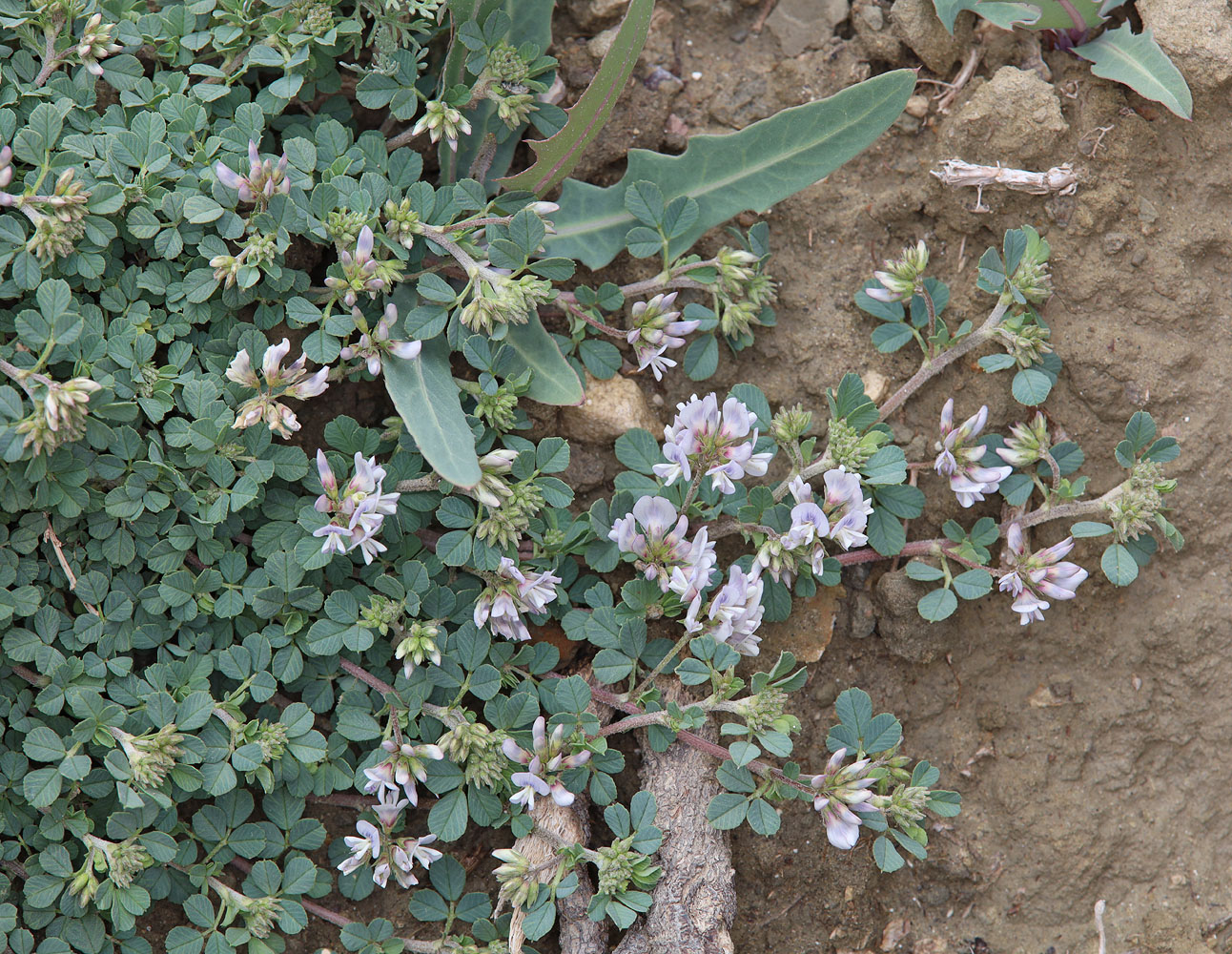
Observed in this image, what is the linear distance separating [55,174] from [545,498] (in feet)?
5.85

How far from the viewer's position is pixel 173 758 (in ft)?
9.47

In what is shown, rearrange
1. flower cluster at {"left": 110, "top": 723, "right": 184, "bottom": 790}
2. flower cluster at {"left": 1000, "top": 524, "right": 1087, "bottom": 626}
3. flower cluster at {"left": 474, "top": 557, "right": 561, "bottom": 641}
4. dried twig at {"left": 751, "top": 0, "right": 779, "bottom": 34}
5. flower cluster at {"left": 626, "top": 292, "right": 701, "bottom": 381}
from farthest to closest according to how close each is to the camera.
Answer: dried twig at {"left": 751, "top": 0, "right": 779, "bottom": 34} → flower cluster at {"left": 626, "top": 292, "right": 701, "bottom": 381} → flower cluster at {"left": 1000, "top": 524, "right": 1087, "bottom": 626} → flower cluster at {"left": 474, "top": 557, "right": 561, "bottom": 641} → flower cluster at {"left": 110, "top": 723, "right": 184, "bottom": 790}

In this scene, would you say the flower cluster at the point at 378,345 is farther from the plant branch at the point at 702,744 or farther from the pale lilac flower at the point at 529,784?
the pale lilac flower at the point at 529,784

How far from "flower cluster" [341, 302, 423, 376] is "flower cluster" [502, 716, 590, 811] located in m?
1.18

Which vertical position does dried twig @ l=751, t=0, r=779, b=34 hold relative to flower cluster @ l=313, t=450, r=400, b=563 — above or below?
above

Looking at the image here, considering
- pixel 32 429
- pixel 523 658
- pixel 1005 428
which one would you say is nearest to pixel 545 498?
pixel 523 658

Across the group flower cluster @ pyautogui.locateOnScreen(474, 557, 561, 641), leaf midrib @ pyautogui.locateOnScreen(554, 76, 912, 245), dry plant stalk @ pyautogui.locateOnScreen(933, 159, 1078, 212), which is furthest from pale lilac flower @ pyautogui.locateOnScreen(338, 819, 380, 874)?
dry plant stalk @ pyautogui.locateOnScreen(933, 159, 1078, 212)

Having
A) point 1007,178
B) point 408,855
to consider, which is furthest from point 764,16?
point 408,855

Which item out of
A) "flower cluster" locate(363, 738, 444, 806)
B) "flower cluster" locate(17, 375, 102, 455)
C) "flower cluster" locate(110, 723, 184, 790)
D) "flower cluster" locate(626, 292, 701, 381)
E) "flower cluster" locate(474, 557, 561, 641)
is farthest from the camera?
"flower cluster" locate(626, 292, 701, 381)

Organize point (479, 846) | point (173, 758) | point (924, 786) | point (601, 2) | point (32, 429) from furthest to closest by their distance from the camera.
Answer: point (601, 2), point (479, 846), point (924, 786), point (173, 758), point (32, 429)

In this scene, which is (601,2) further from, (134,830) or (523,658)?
(134,830)

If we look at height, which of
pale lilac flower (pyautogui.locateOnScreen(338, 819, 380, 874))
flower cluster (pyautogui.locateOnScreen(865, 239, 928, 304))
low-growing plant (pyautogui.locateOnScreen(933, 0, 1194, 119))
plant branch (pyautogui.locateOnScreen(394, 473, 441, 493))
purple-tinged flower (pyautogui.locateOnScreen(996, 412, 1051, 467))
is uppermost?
low-growing plant (pyautogui.locateOnScreen(933, 0, 1194, 119))

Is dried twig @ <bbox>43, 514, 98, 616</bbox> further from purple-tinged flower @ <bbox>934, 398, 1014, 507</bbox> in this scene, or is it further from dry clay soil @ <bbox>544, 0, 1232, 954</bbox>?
purple-tinged flower @ <bbox>934, 398, 1014, 507</bbox>

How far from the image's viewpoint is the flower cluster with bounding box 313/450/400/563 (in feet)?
9.21
